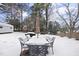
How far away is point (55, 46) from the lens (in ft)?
8.68

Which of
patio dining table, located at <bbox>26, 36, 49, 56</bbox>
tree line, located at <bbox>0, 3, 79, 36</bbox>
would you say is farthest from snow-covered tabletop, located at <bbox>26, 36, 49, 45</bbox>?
tree line, located at <bbox>0, 3, 79, 36</bbox>

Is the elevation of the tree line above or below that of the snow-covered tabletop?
above

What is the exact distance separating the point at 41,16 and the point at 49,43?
1.60ft

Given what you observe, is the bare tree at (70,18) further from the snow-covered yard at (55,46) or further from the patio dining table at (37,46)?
the patio dining table at (37,46)

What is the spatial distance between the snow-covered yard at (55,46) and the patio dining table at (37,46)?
174mm

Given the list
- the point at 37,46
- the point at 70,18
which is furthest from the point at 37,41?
the point at 70,18

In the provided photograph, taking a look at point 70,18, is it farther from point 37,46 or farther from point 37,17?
point 37,46

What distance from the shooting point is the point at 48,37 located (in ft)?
8.71

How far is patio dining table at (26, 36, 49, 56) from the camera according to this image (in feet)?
8.70

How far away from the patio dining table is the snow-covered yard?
174 mm

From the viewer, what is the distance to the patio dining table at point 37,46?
104 inches

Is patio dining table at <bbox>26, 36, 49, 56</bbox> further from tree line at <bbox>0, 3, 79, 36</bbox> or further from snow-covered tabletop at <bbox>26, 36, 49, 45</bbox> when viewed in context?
tree line at <bbox>0, 3, 79, 36</bbox>

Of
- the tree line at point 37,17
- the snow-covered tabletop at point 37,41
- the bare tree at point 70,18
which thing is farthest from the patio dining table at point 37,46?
the bare tree at point 70,18

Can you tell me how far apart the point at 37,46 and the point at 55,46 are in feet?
1.02
